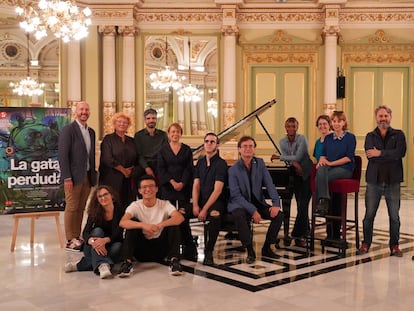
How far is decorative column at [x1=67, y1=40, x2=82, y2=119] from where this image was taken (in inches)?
429

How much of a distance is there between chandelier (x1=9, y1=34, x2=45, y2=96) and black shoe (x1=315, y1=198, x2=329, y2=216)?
6.94 meters

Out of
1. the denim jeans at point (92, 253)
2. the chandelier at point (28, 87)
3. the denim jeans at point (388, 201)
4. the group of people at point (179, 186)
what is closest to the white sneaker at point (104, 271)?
the group of people at point (179, 186)

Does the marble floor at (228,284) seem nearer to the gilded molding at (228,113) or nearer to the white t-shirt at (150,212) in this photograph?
the white t-shirt at (150,212)

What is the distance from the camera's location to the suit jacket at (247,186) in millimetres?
4953

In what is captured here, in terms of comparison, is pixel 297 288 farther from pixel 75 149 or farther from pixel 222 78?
pixel 222 78

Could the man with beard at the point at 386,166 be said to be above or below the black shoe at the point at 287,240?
above

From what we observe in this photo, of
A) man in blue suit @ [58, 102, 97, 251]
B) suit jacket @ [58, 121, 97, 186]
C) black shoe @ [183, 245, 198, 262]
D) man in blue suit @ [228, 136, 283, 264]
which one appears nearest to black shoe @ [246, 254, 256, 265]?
man in blue suit @ [228, 136, 283, 264]

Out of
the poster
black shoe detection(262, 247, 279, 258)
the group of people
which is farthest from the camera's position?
the poster

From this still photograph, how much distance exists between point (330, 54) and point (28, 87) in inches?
238

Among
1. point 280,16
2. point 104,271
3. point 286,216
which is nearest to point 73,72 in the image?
point 280,16

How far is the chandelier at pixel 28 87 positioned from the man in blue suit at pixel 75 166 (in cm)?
531

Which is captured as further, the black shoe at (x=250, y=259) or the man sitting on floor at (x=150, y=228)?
the black shoe at (x=250, y=259)

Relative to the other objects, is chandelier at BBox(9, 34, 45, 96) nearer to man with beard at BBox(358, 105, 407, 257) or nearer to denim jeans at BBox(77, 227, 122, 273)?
denim jeans at BBox(77, 227, 122, 273)

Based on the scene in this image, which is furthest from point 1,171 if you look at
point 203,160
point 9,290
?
point 203,160
